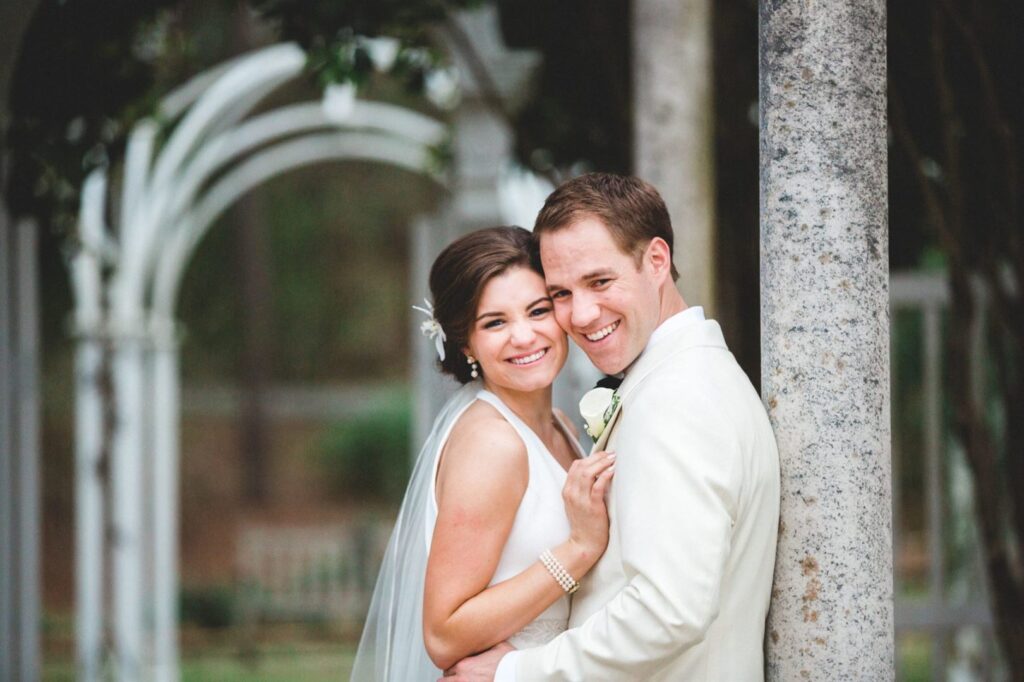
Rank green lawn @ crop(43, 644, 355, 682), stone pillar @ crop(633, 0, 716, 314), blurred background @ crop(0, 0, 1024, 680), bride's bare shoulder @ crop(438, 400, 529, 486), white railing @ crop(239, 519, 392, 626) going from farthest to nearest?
white railing @ crop(239, 519, 392, 626) → green lawn @ crop(43, 644, 355, 682) → blurred background @ crop(0, 0, 1024, 680) → stone pillar @ crop(633, 0, 716, 314) → bride's bare shoulder @ crop(438, 400, 529, 486)

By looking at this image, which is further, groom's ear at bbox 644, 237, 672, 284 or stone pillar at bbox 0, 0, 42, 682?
stone pillar at bbox 0, 0, 42, 682

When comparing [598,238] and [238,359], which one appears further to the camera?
[238,359]

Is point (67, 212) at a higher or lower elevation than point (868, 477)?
higher

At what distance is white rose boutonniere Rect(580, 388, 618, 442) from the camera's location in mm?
2455

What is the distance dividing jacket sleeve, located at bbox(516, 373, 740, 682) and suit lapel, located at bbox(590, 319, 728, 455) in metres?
0.17

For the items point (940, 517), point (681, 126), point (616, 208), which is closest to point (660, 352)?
point (616, 208)

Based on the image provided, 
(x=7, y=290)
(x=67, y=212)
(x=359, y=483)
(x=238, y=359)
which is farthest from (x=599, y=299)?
(x=238, y=359)

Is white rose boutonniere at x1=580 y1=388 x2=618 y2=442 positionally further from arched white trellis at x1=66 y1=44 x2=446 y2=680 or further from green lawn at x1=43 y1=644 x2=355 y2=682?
green lawn at x1=43 y1=644 x2=355 y2=682

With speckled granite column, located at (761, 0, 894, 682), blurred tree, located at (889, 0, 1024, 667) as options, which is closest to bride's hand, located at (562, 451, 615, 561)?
speckled granite column, located at (761, 0, 894, 682)

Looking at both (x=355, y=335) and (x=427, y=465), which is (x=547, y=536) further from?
(x=355, y=335)

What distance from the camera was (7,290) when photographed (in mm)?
5816

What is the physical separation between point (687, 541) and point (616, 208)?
28.7 inches

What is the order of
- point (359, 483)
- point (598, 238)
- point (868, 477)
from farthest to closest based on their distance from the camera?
point (359, 483) < point (598, 238) < point (868, 477)

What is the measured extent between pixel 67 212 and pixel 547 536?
3216 mm
